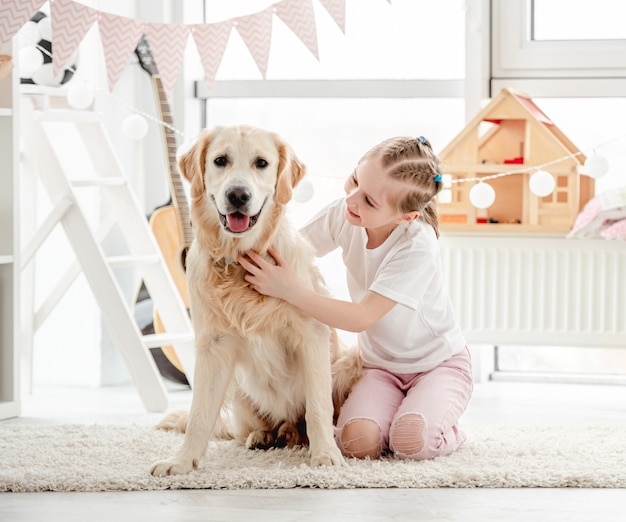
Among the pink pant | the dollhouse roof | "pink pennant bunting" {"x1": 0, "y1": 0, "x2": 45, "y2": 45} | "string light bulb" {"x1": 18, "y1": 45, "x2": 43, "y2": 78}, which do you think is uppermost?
"pink pennant bunting" {"x1": 0, "y1": 0, "x2": 45, "y2": 45}

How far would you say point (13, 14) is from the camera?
7.98 feet

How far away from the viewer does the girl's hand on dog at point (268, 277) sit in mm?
1955

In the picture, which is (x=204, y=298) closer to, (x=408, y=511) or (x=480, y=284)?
(x=408, y=511)

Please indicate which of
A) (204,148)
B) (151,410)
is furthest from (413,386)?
(151,410)

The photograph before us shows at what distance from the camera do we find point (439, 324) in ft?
7.27

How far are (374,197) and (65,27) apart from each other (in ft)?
3.58

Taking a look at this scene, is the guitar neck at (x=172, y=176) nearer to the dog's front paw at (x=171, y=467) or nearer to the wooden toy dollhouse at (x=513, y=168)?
the wooden toy dollhouse at (x=513, y=168)

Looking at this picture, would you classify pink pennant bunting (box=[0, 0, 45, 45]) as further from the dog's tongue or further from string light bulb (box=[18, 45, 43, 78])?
the dog's tongue

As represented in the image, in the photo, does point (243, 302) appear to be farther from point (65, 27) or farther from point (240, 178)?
point (65, 27)

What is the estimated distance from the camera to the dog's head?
1.87 metres

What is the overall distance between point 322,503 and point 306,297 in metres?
0.44

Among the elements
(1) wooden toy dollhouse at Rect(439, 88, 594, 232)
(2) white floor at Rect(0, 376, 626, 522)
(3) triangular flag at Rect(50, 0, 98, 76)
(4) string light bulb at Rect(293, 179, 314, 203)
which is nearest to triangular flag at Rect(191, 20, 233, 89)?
(3) triangular flag at Rect(50, 0, 98, 76)

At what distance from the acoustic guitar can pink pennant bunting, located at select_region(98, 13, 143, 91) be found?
352mm

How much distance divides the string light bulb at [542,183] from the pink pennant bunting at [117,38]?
129 cm
